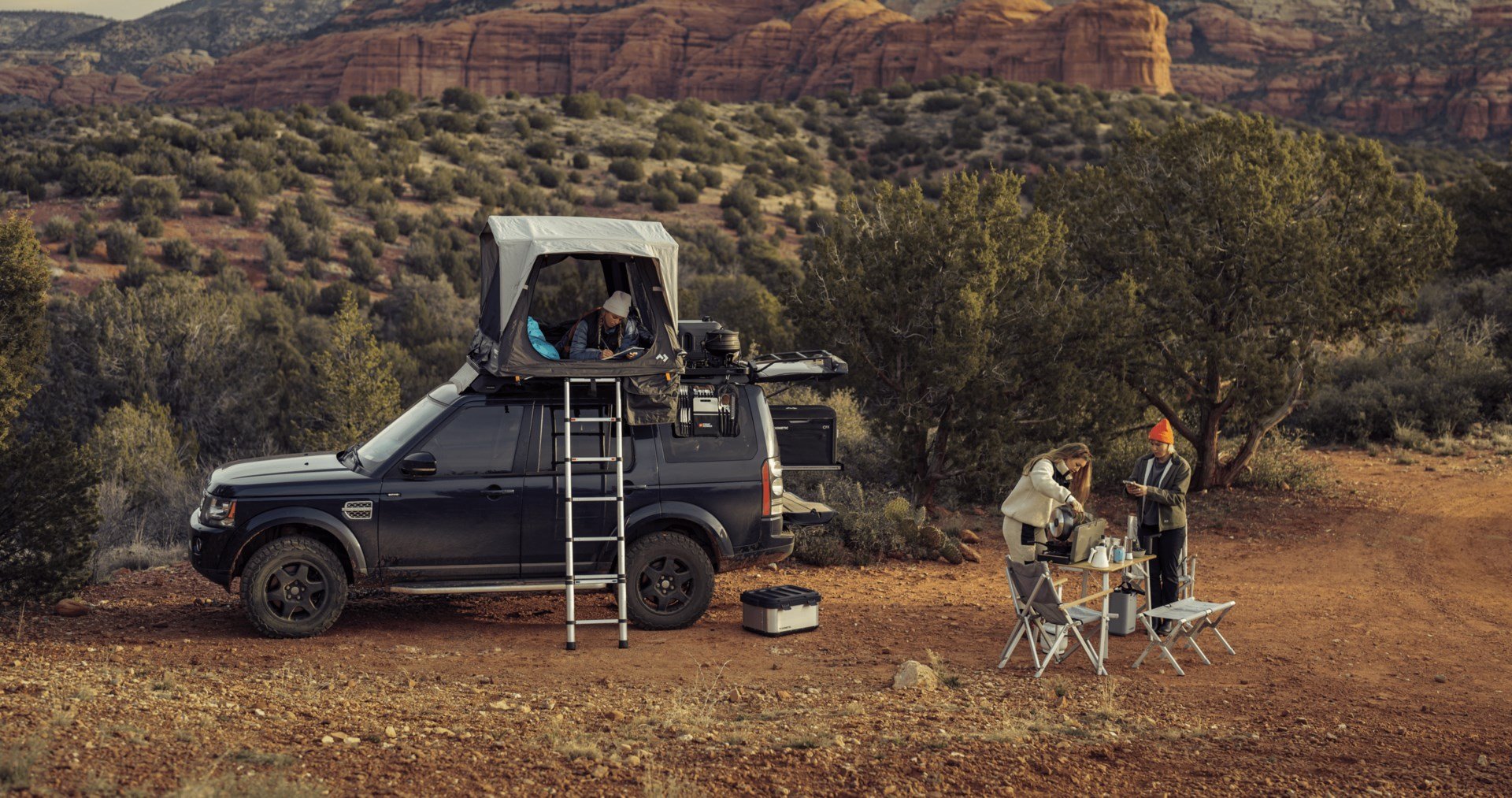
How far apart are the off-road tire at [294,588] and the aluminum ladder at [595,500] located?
1.71m

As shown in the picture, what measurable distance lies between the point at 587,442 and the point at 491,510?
0.90 meters

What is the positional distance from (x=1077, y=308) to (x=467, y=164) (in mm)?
32274

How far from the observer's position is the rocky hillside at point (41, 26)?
4988 inches

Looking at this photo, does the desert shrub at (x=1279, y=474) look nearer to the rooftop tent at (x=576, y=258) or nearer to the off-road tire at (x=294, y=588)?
the rooftop tent at (x=576, y=258)

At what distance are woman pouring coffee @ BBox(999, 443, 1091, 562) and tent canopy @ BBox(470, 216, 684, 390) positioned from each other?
9.31 ft

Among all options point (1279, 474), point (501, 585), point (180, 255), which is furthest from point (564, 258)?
point (180, 255)

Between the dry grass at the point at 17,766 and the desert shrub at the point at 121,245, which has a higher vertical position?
the desert shrub at the point at 121,245

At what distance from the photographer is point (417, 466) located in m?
9.35

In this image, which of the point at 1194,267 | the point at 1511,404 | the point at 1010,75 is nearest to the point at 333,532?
the point at 1194,267

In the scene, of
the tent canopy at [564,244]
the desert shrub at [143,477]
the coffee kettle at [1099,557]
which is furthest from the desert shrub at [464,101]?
the coffee kettle at [1099,557]

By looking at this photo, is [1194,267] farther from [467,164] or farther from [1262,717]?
[467,164]

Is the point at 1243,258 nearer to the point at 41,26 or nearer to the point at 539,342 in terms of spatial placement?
the point at 539,342

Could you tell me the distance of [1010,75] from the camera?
8800cm

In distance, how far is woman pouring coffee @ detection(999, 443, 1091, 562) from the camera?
31.5ft
